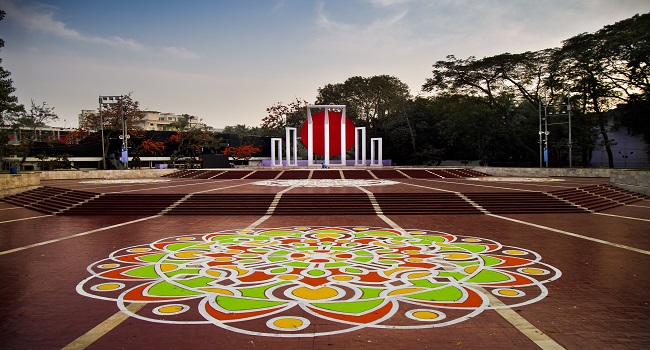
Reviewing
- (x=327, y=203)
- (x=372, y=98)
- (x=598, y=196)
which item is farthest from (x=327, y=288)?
(x=372, y=98)

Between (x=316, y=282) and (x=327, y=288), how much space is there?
1.27ft

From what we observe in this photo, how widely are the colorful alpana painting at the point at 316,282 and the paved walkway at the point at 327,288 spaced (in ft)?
0.10

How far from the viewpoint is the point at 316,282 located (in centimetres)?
671

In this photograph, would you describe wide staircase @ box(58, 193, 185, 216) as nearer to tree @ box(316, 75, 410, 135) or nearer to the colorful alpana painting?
the colorful alpana painting

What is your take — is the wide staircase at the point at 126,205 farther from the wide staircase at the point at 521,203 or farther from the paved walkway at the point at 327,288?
the wide staircase at the point at 521,203

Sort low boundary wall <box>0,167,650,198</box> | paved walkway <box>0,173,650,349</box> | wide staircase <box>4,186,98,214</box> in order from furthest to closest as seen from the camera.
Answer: low boundary wall <box>0,167,650,198</box> < wide staircase <box>4,186,98,214</box> < paved walkway <box>0,173,650,349</box>

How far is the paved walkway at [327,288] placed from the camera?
469 centimetres

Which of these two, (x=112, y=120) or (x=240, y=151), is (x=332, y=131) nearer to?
(x=240, y=151)

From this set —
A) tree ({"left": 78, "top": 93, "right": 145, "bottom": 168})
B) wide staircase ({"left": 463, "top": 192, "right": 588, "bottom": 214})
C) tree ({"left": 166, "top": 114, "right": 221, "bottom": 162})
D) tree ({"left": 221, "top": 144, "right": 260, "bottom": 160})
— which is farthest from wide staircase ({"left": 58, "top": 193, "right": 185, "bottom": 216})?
tree ({"left": 221, "top": 144, "right": 260, "bottom": 160})

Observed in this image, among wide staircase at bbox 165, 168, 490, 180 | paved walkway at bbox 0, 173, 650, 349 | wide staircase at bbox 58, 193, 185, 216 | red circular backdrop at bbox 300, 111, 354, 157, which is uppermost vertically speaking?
red circular backdrop at bbox 300, 111, 354, 157

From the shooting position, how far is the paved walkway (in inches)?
185

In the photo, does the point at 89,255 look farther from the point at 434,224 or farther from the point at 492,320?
the point at 434,224

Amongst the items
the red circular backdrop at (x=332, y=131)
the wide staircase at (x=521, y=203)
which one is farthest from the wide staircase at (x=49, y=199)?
the red circular backdrop at (x=332, y=131)

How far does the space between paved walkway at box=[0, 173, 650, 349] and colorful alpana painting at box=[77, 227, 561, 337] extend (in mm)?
32
